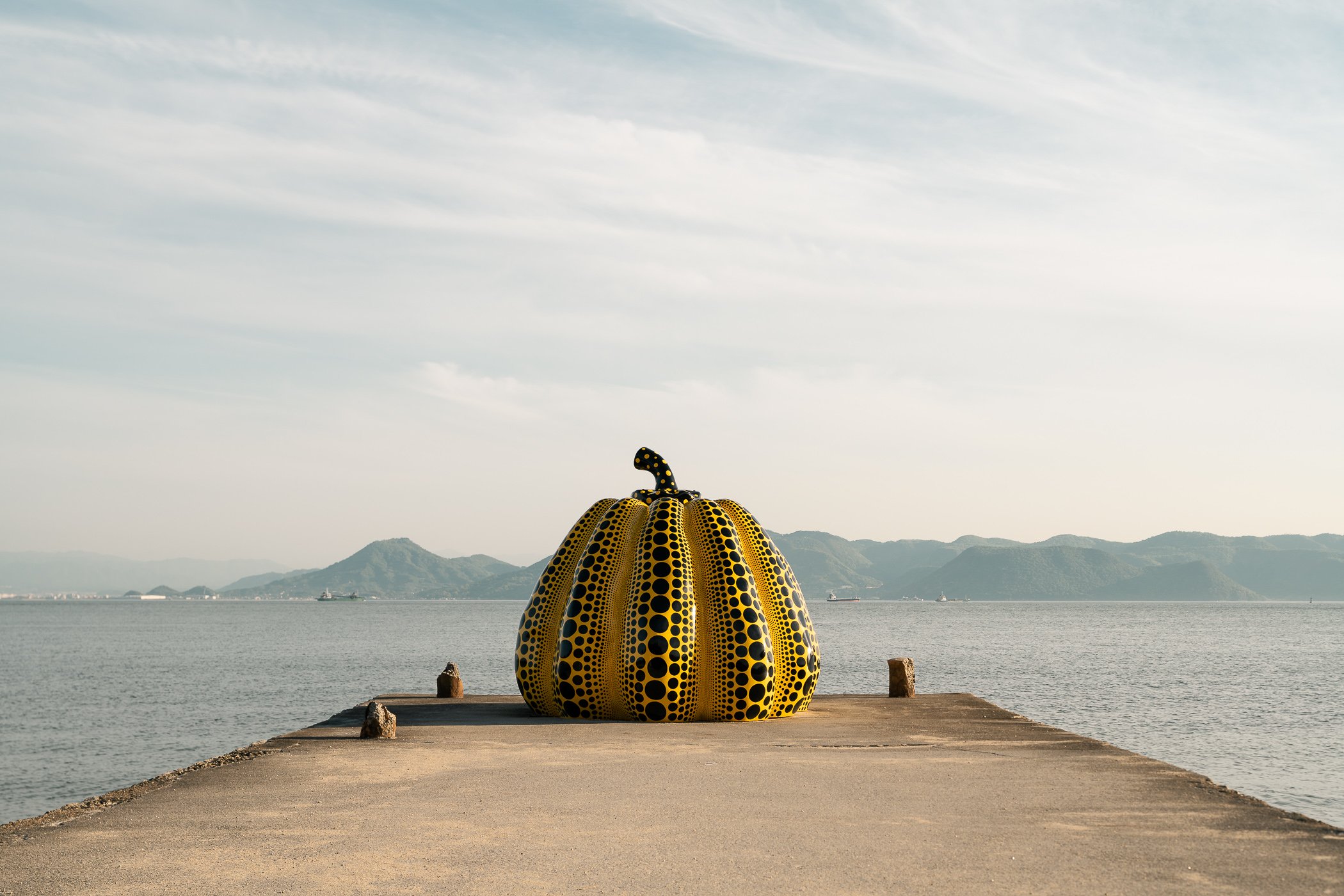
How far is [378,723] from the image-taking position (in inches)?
653

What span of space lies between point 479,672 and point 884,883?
5282 centimetres

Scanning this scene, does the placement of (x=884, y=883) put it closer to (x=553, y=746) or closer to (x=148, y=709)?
(x=553, y=746)

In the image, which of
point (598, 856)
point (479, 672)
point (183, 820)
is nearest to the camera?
point (598, 856)

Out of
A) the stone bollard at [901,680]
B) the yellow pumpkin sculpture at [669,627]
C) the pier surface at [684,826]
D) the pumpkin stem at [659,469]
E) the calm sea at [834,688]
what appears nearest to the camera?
the pier surface at [684,826]

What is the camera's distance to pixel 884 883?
327 inches

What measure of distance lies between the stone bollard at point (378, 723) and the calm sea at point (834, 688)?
40.5ft

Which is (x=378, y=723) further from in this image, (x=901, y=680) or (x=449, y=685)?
(x=901, y=680)

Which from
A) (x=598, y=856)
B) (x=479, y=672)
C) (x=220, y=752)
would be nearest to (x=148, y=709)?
(x=220, y=752)

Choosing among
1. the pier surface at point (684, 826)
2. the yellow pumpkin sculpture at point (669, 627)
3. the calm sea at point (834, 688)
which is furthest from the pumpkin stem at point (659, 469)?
the calm sea at point (834, 688)

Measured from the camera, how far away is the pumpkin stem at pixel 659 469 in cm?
2105

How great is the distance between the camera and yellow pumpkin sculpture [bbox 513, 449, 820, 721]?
18.2 m

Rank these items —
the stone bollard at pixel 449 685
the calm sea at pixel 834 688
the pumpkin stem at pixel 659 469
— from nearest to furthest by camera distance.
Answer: the pumpkin stem at pixel 659 469 → the stone bollard at pixel 449 685 → the calm sea at pixel 834 688

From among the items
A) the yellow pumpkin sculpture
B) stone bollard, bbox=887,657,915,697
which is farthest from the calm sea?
the yellow pumpkin sculpture

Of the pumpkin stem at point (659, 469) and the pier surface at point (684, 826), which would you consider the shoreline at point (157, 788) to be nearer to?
the pier surface at point (684, 826)
